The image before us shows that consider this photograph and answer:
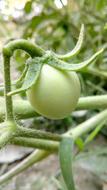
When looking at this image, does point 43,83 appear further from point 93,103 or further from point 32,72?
point 93,103

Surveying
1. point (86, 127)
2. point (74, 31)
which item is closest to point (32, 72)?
point (86, 127)

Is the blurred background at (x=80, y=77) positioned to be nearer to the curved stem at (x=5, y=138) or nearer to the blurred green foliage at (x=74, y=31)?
the blurred green foliage at (x=74, y=31)

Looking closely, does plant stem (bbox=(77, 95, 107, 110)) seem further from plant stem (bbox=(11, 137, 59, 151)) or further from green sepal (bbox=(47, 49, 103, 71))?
green sepal (bbox=(47, 49, 103, 71))

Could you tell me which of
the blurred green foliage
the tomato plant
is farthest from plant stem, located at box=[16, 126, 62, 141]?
the blurred green foliage

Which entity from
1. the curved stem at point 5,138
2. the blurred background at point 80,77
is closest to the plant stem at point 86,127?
the blurred background at point 80,77

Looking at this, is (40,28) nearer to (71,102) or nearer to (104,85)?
(104,85)
